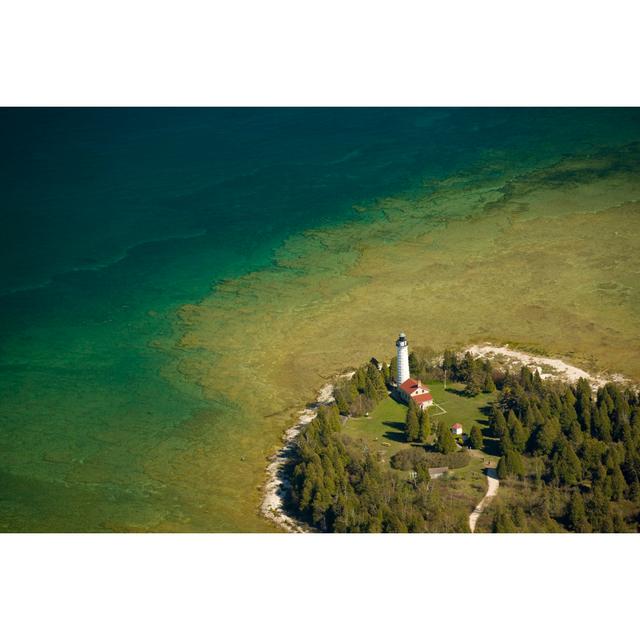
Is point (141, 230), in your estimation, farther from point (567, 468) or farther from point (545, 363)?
point (567, 468)

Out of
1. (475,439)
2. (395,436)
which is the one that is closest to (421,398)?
(395,436)

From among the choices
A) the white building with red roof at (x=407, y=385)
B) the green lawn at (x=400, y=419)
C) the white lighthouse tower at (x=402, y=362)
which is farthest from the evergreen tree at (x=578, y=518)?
the white lighthouse tower at (x=402, y=362)

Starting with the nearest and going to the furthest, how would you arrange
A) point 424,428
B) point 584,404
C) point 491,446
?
1. point 491,446
2. point 424,428
3. point 584,404

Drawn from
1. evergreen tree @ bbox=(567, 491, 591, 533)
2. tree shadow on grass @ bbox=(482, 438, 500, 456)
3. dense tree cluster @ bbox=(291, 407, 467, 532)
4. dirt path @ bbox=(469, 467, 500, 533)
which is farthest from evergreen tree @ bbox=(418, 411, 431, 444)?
evergreen tree @ bbox=(567, 491, 591, 533)

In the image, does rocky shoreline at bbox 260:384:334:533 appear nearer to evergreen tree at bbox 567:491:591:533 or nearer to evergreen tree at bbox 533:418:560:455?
evergreen tree at bbox 567:491:591:533

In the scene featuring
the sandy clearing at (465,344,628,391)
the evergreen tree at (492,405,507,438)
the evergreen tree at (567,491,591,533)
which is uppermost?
the sandy clearing at (465,344,628,391)

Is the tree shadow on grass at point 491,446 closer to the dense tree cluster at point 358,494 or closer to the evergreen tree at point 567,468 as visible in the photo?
the evergreen tree at point 567,468
